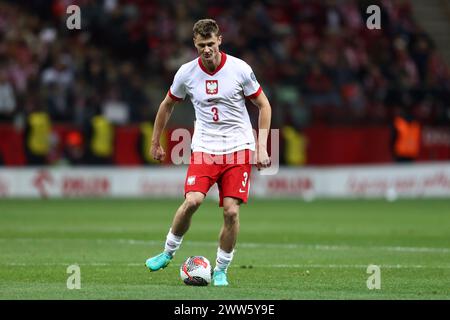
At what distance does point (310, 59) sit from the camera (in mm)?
30844

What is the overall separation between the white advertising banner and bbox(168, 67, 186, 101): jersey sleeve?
15873 millimetres

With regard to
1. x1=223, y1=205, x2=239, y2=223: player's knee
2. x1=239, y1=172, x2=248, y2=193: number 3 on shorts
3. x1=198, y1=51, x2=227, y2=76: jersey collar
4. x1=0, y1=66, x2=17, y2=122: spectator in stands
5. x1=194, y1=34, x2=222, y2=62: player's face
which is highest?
x1=0, y1=66, x2=17, y2=122: spectator in stands

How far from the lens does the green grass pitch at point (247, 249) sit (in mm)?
10219

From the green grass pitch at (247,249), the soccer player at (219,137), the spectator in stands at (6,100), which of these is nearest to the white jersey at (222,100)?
the soccer player at (219,137)

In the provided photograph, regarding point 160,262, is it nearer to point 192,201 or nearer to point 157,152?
point 192,201

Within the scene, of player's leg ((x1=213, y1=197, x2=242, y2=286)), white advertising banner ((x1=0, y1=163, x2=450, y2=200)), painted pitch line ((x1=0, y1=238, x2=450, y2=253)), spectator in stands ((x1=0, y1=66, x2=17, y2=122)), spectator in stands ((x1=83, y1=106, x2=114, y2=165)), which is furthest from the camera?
spectator in stands ((x1=83, y1=106, x2=114, y2=165))

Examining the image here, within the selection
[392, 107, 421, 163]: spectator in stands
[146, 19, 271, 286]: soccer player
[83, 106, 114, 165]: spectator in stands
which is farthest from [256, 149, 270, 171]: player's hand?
[392, 107, 421, 163]: spectator in stands

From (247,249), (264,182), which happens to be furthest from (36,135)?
(247,249)

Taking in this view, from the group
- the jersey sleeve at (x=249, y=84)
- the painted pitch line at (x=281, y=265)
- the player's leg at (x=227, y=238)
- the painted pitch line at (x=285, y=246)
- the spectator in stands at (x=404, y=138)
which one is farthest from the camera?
the spectator in stands at (x=404, y=138)

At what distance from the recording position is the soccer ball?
1066 centimetres

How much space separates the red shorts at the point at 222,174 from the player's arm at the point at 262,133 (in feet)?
1.01

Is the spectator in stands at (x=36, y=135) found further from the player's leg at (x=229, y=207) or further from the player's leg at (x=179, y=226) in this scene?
the player's leg at (x=229, y=207)

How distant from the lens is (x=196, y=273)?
10.7m

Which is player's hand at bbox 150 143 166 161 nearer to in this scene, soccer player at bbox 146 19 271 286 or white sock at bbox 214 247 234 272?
soccer player at bbox 146 19 271 286
